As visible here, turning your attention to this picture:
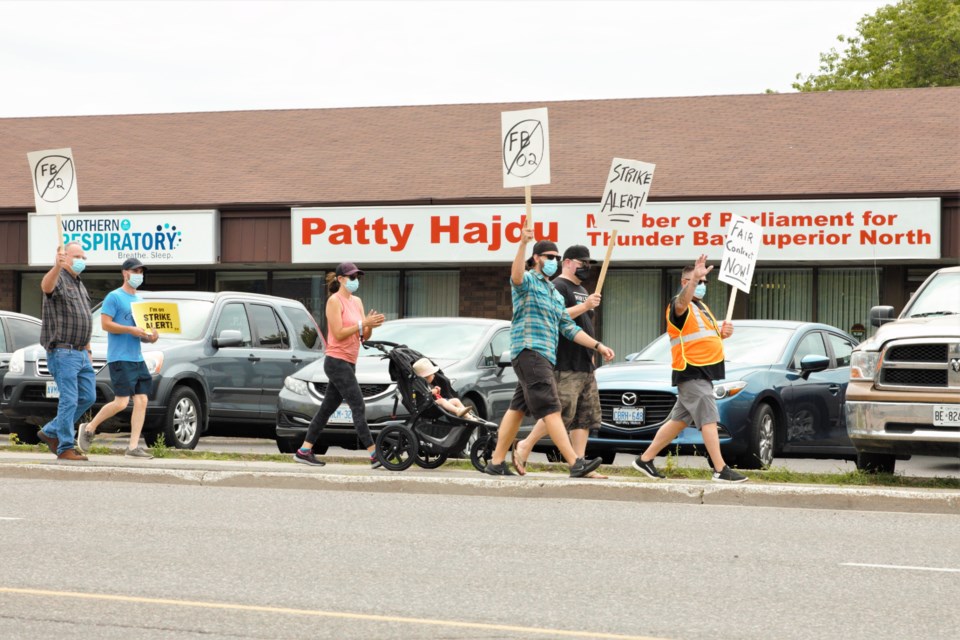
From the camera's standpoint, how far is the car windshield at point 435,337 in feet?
49.2

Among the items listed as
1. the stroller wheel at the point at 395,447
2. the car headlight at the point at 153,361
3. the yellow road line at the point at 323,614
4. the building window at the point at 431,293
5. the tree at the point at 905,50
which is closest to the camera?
the yellow road line at the point at 323,614

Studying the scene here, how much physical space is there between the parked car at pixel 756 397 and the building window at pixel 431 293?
9.98m

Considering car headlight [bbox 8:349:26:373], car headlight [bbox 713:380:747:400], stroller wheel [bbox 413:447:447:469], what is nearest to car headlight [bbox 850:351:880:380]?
car headlight [bbox 713:380:747:400]

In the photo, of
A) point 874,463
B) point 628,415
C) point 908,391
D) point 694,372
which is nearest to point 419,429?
point 628,415

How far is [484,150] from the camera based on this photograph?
26.8 meters

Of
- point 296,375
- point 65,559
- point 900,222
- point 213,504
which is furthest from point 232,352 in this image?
point 900,222

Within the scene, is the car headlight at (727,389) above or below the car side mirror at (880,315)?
below

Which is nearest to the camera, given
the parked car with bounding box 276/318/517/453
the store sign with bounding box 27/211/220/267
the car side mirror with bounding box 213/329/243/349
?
the parked car with bounding box 276/318/517/453

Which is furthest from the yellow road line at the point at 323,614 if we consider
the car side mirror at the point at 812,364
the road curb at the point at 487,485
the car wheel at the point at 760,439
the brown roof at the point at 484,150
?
the brown roof at the point at 484,150

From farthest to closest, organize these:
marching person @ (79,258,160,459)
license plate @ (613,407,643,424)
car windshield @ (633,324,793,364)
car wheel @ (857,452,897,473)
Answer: car windshield @ (633,324,793,364) < license plate @ (613,407,643,424) < marching person @ (79,258,160,459) < car wheel @ (857,452,897,473)

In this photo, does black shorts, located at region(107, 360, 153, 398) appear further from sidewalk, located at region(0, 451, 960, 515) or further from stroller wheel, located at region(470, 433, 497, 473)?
stroller wheel, located at region(470, 433, 497, 473)

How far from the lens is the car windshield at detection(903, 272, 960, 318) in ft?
40.2

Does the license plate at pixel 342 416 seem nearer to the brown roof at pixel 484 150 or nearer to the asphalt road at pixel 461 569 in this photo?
the asphalt road at pixel 461 569

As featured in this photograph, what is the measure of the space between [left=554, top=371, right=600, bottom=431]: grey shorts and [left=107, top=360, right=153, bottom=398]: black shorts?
13.3 ft
